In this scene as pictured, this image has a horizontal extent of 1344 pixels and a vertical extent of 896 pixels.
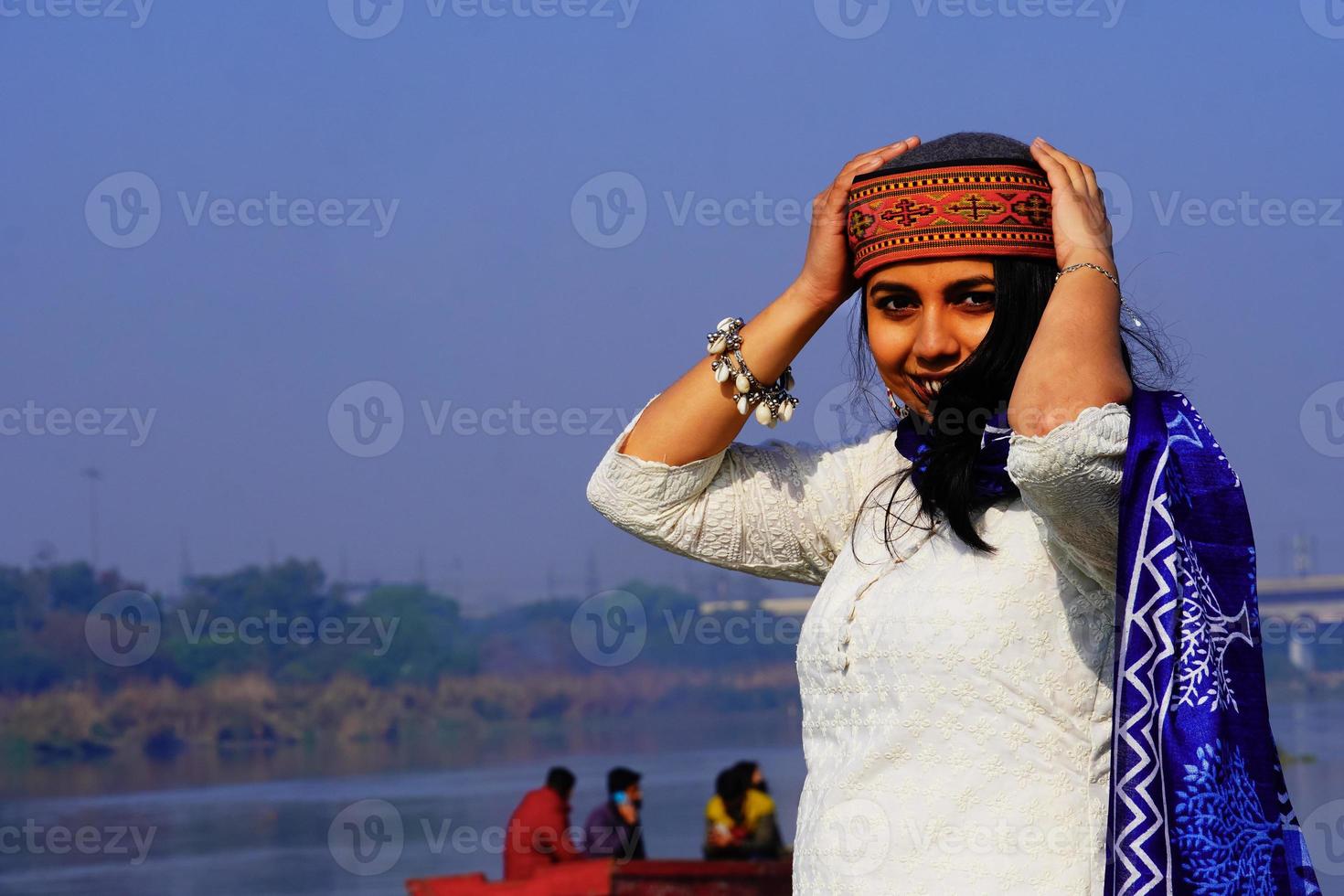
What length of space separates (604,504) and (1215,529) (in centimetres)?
82

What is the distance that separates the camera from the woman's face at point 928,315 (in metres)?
1.84

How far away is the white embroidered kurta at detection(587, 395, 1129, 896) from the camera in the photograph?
1.71 metres

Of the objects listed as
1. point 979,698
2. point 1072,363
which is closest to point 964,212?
point 1072,363

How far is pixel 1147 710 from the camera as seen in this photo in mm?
1599

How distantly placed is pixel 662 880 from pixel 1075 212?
602 centimetres

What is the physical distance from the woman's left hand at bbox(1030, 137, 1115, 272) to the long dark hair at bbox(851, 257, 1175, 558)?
49 mm

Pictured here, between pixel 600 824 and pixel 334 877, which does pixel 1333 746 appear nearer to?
pixel 334 877

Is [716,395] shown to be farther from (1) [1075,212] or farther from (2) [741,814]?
(2) [741,814]

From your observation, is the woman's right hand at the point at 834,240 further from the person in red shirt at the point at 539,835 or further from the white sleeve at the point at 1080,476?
the person in red shirt at the point at 539,835

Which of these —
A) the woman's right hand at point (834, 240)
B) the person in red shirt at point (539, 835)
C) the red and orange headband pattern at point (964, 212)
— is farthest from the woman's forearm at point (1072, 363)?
the person in red shirt at point (539, 835)

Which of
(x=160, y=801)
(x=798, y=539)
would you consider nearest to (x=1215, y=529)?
(x=798, y=539)

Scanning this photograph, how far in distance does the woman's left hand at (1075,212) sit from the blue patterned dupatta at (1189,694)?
0.65 ft

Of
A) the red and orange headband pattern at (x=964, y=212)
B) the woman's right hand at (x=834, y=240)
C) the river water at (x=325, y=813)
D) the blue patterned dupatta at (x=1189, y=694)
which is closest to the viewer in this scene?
the blue patterned dupatta at (x=1189, y=694)

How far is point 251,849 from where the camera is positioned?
23531 millimetres
